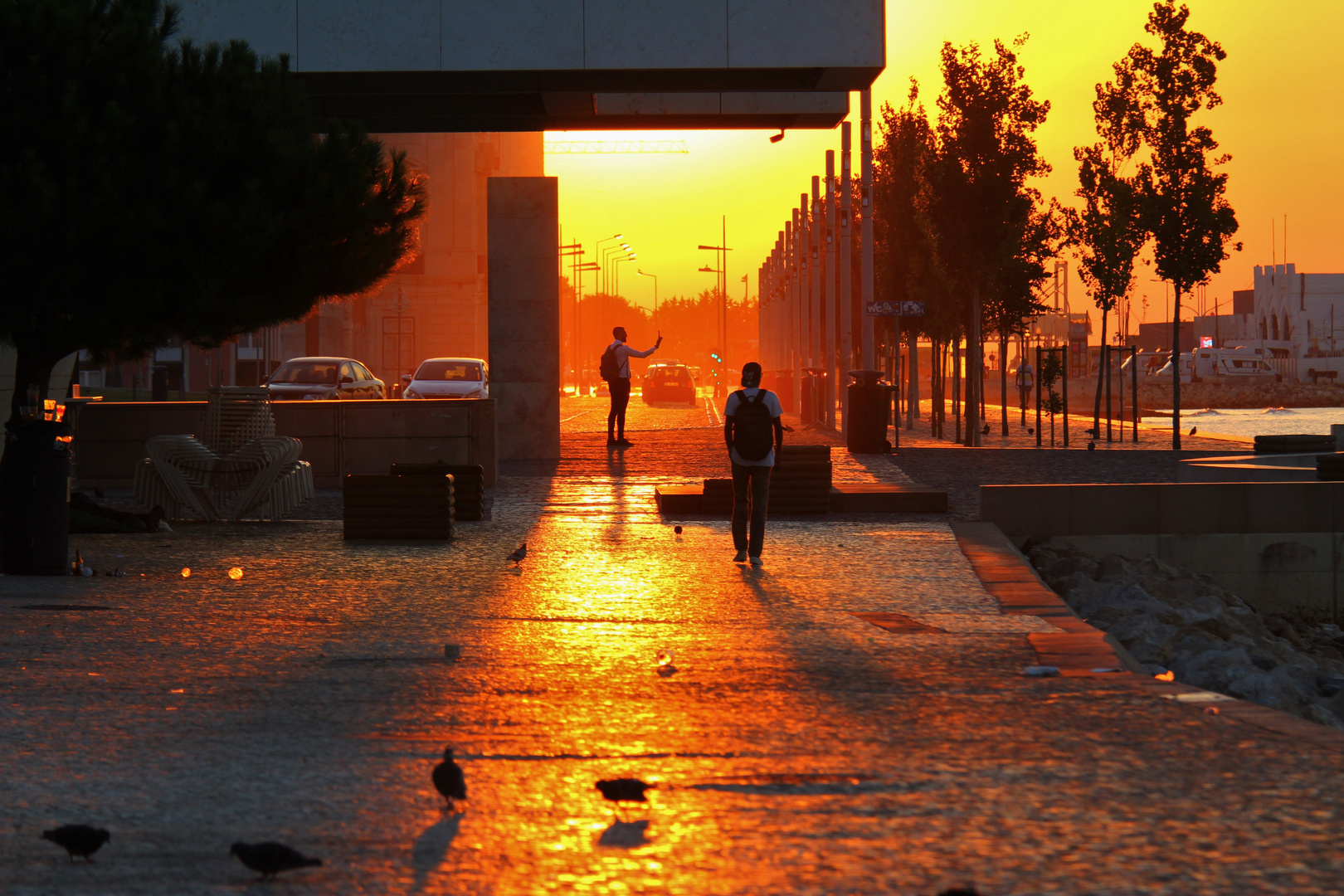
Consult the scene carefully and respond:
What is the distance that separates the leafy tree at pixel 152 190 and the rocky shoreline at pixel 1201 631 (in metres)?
6.69

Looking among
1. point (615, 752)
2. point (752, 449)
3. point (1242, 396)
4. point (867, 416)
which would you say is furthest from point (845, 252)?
point (1242, 396)

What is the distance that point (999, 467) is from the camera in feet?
68.7

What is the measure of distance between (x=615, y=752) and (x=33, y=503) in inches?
259

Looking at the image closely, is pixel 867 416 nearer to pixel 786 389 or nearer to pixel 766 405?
pixel 766 405

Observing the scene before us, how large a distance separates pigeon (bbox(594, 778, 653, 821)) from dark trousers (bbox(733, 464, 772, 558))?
6.46m

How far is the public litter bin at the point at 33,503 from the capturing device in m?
10.4

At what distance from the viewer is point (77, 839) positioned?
4.05 m

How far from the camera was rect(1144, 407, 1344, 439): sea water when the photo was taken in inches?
1421

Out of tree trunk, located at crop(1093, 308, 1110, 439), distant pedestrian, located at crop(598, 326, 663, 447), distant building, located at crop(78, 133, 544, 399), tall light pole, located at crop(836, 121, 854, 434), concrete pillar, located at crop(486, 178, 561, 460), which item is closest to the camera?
concrete pillar, located at crop(486, 178, 561, 460)

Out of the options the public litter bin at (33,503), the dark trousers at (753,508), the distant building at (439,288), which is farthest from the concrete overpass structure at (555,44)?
the distant building at (439,288)

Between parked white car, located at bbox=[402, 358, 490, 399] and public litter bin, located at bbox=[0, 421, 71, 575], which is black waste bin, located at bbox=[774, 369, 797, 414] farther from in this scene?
public litter bin, located at bbox=[0, 421, 71, 575]

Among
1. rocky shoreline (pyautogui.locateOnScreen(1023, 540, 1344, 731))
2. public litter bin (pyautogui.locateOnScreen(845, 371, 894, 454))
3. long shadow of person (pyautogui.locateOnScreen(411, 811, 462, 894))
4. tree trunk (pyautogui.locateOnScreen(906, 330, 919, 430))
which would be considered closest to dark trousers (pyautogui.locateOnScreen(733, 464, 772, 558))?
rocky shoreline (pyautogui.locateOnScreen(1023, 540, 1344, 731))

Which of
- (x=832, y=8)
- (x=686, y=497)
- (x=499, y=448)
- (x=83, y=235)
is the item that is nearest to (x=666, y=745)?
(x=83, y=235)

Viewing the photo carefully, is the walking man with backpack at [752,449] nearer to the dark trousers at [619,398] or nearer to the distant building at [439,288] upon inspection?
the dark trousers at [619,398]
